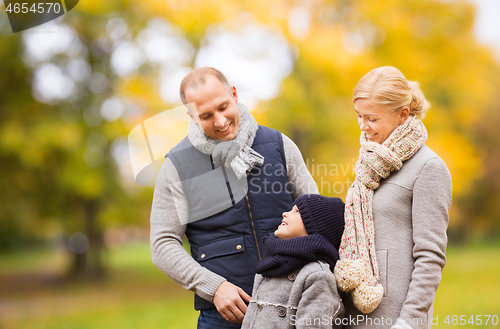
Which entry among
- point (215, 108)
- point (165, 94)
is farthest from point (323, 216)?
point (165, 94)

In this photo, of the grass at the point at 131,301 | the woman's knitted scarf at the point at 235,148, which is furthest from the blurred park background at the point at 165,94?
the woman's knitted scarf at the point at 235,148

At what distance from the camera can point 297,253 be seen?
6.12ft

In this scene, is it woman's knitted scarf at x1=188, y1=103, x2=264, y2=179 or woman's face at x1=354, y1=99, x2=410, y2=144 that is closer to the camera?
woman's face at x1=354, y1=99, x2=410, y2=144

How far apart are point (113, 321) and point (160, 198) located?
674 cm

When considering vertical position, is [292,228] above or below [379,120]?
below

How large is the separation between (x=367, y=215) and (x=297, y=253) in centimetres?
34

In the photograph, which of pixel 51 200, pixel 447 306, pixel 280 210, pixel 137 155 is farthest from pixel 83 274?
pixel 280 210

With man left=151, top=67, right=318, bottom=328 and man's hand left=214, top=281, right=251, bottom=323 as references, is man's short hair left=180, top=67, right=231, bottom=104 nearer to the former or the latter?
man left=151, top=67, right=318, bottom=328

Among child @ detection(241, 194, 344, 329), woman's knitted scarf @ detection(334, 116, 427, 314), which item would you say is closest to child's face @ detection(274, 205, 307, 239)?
child @ detection(241, 194, 344, 329)

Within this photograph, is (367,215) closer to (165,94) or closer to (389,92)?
(389,92)

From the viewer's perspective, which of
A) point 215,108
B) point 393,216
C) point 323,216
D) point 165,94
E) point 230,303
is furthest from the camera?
point 165,94

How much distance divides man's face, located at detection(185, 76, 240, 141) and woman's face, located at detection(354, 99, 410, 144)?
698 mm

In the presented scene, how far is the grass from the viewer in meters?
7.93

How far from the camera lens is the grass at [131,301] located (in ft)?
26.0
